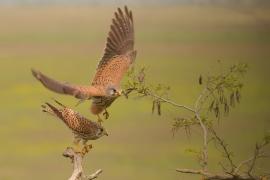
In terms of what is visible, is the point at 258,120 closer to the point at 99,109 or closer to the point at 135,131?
the point at 135,131

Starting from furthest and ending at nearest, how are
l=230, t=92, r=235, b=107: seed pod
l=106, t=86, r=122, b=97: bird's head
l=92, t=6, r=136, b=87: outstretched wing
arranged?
1. l=230, t=92, r=235, b=107: seed pod
2. l=92, t=6, r=136, b=87: outstretched wing
3. l=106, t=86, r=122, b=97: bird's head

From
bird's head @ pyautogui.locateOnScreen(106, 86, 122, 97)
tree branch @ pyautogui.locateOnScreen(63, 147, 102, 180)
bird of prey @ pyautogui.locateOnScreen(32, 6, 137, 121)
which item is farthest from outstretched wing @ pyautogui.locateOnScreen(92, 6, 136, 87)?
tree branch @ pyautogui.locateOnScreen(63, 147, 102, 180)

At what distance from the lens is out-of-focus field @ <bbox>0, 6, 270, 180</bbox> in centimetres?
278

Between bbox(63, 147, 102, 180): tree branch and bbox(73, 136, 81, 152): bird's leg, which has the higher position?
bbox(73, 136, 81, 152): bird's leg

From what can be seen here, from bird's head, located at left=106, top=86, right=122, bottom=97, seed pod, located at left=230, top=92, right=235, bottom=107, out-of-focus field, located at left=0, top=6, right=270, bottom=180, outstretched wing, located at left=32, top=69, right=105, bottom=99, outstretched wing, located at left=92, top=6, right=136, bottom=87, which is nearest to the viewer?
outstretched wing, located at left=32, top=69, right=105, bottom=99

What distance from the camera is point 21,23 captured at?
2.76 metres

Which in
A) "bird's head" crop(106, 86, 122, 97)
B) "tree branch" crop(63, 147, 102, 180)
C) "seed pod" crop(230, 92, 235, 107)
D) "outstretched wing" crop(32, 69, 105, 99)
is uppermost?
"outstretched wing" crop(32, 69, 105, 99)

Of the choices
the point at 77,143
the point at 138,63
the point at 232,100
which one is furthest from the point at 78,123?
the point at 232,100

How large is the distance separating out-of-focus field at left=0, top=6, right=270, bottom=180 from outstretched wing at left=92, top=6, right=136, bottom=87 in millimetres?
277

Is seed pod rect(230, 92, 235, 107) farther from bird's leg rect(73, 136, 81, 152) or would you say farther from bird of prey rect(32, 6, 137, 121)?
bird's leg rect(73, 136, 81, 152)

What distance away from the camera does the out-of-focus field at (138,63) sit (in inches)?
109

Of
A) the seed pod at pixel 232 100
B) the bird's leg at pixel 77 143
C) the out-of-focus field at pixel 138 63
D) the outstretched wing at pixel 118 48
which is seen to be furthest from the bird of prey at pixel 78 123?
the seed pod at pixel 232 100

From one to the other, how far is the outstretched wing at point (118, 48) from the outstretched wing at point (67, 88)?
15 cm

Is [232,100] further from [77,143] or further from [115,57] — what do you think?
[77,143]
